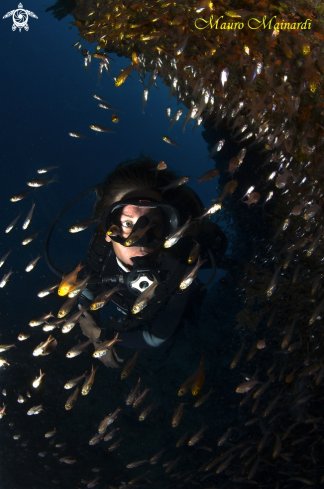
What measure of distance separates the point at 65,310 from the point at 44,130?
87616 mm

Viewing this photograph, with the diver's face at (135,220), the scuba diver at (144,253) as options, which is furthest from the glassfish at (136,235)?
the diver's face at (135,220)

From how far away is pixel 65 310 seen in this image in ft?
10.8

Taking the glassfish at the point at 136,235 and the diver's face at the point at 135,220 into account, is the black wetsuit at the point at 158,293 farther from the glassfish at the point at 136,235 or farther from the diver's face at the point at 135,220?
the glassfish at the point at 136,235

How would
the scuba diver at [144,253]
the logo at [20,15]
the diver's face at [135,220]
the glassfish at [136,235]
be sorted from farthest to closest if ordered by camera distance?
1. the logo at [20,15]
2. the diver's face at [135,220]
3. the scuba diver at [144,253]
4. the glassfish at [136,235]

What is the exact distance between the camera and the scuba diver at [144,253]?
358cm

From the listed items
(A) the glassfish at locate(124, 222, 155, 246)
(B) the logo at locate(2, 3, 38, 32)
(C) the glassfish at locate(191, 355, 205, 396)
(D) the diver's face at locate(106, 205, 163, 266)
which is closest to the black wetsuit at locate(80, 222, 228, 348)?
(D) the diver's face at locate(106, 205, 163, 266)

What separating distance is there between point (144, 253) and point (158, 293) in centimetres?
64

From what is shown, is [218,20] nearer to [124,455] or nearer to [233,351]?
[233,351]

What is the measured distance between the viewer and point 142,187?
13.7ft

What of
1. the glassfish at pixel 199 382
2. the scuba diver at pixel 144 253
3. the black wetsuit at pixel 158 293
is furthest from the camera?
the black wetsuit at pixel 158 293

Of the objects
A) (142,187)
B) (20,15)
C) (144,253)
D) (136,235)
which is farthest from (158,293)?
(20,15)

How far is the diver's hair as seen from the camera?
13.9 ft

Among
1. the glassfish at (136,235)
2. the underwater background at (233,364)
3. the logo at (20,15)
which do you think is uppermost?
the logo at (20,15)

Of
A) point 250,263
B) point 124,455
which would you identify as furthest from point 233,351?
point 124,455
